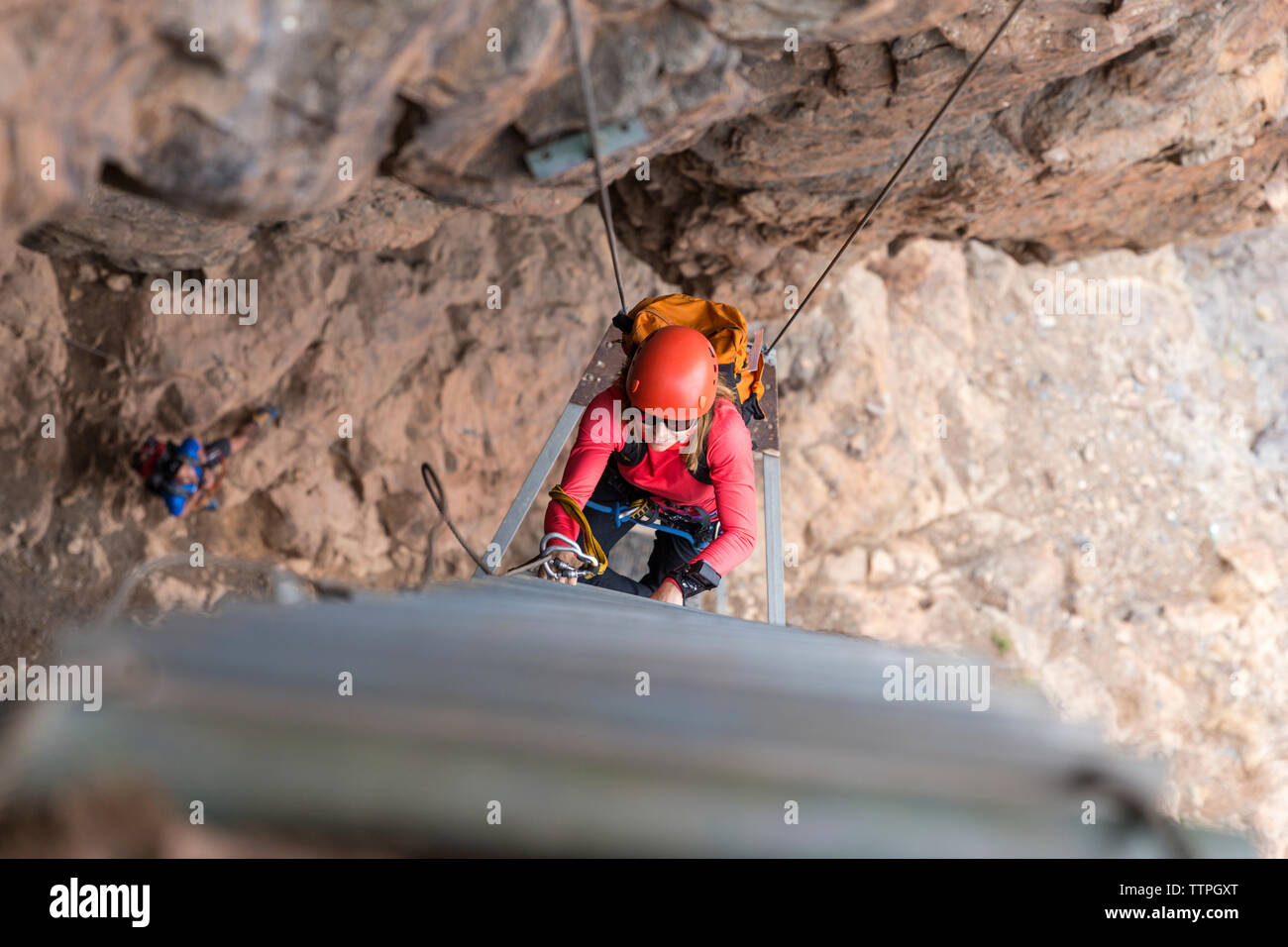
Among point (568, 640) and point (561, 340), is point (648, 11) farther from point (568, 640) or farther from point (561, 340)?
point (561, 340)

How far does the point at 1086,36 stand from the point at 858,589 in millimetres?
3702

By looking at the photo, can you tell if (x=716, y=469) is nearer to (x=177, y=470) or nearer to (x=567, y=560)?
(x=567, y=560)

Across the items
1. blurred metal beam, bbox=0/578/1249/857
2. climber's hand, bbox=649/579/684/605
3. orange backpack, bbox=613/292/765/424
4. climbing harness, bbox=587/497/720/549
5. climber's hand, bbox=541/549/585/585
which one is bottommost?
blurred metal beam, bbox=0/578/1249/857

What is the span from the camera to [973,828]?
0.84 meters

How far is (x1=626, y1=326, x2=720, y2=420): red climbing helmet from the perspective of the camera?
8.90ft

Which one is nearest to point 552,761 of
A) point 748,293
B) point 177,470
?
point 177,470

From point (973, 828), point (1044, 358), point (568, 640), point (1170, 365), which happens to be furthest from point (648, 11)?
point (1170, 365)

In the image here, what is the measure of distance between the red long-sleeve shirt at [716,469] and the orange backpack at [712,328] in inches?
5.7

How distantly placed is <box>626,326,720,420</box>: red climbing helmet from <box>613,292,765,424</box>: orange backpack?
0.24 metres

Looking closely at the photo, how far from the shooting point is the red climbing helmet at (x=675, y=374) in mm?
2713

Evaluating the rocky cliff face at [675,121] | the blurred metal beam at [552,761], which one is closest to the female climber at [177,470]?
the rocky cliff face at [675,121]

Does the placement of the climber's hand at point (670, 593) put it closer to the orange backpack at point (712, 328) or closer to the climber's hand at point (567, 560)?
the climber's hand at point (567, 560)

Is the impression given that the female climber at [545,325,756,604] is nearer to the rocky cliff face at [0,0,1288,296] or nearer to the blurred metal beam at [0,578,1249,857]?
the rocky cliff face at [0,0,1288,296]

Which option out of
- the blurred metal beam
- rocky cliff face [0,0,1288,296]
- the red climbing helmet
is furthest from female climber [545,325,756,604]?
the blurred metal beam
